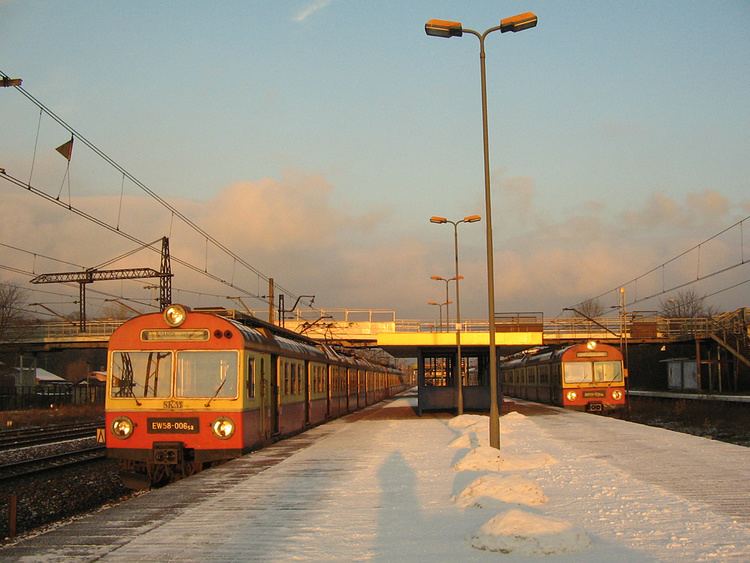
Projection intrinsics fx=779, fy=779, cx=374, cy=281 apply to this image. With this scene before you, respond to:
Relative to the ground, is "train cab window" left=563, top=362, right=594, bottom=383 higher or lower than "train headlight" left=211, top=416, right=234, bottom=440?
higher

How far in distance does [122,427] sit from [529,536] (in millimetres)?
9362

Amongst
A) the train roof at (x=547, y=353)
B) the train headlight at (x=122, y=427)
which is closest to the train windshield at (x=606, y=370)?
the train roof at (x=547, y=353)

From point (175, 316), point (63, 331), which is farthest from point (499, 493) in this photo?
point (63, 331)

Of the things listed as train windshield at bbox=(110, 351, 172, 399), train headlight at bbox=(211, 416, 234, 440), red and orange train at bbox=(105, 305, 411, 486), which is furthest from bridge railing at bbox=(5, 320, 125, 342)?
train headlight at bbox=(211, 416, 234, 440)

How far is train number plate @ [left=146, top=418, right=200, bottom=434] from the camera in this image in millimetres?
14297

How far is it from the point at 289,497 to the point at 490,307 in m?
7.84

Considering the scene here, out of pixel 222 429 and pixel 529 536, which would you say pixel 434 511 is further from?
pixel 222 429

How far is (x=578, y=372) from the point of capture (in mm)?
36281

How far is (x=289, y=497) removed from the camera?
423 inches

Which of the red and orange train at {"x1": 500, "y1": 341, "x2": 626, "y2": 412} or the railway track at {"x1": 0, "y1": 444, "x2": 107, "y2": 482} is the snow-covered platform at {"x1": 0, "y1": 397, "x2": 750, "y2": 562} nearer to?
the railway track at {"x1": 0, "y1": 444, "x2": 107, "y2": 482}

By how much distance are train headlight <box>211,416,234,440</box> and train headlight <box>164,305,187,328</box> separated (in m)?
1.99

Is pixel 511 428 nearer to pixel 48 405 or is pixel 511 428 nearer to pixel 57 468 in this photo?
pixel 57 468

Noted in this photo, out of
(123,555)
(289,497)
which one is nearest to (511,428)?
(289,497)

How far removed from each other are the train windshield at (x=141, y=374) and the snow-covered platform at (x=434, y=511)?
2.02m
